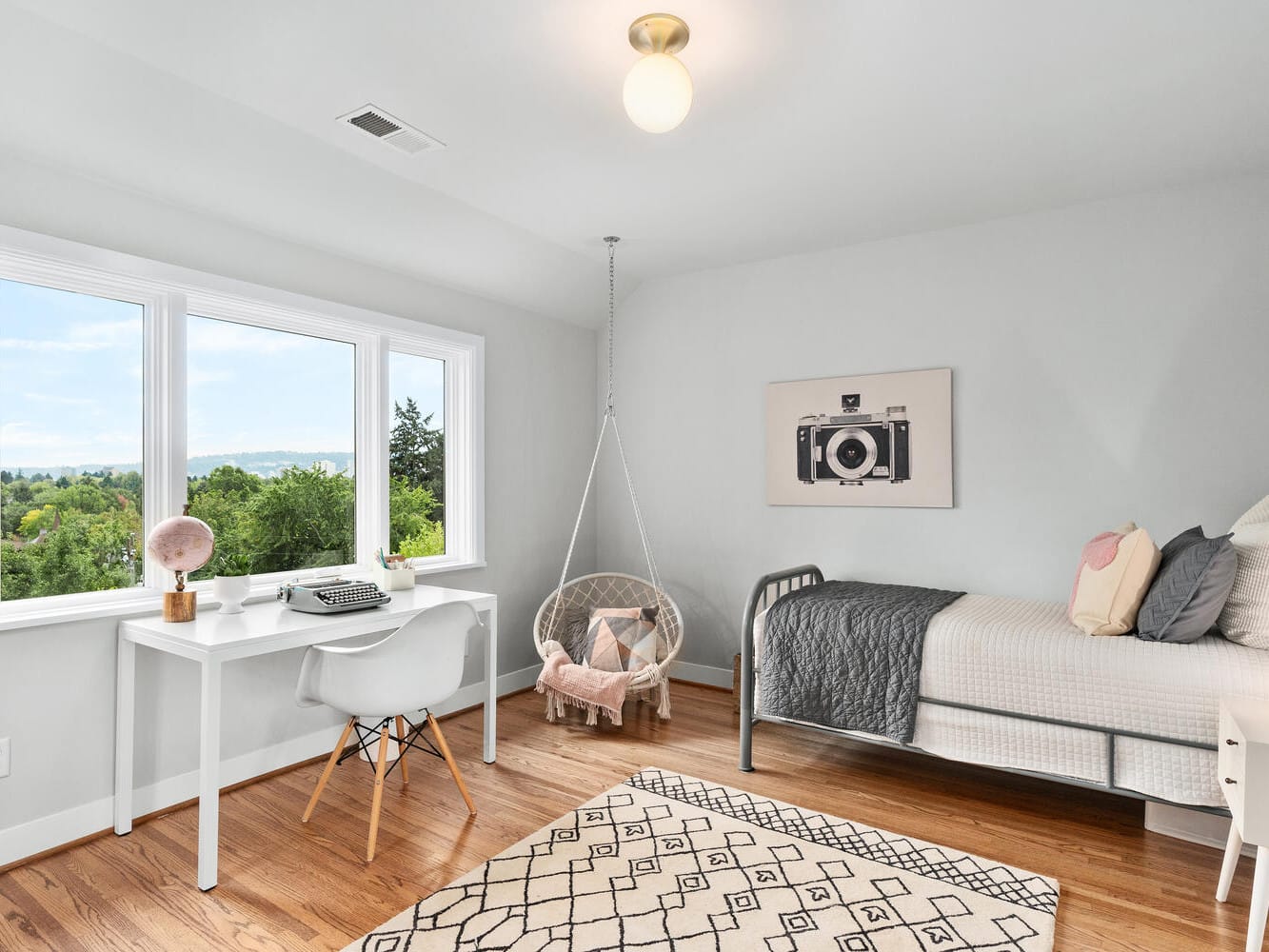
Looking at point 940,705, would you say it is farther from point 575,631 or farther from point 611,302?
point 611,302

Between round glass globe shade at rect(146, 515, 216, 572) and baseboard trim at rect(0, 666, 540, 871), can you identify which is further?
round glass globe shade at rect(146, 515, 216, 572)

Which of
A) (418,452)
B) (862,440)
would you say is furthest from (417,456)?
(862,440)

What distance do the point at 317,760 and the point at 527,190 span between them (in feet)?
8.43

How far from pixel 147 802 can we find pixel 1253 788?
3.32m

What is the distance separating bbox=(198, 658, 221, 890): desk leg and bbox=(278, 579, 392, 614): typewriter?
1.75 ft

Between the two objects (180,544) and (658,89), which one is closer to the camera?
(658,89)

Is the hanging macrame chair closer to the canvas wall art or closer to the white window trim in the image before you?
the white window trim

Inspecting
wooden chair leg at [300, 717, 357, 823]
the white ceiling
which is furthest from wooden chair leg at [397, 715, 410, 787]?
the white ceiling

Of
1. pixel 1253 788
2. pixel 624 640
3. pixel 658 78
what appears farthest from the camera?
pixel 624 640

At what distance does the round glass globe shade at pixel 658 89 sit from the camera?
6.32ft

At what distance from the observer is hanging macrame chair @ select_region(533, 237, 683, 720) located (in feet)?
12.2

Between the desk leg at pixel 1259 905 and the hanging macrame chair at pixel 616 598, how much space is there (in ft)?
7.30

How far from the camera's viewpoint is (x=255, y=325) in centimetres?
312

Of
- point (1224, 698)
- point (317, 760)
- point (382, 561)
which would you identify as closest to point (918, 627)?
point (1224, 698)
